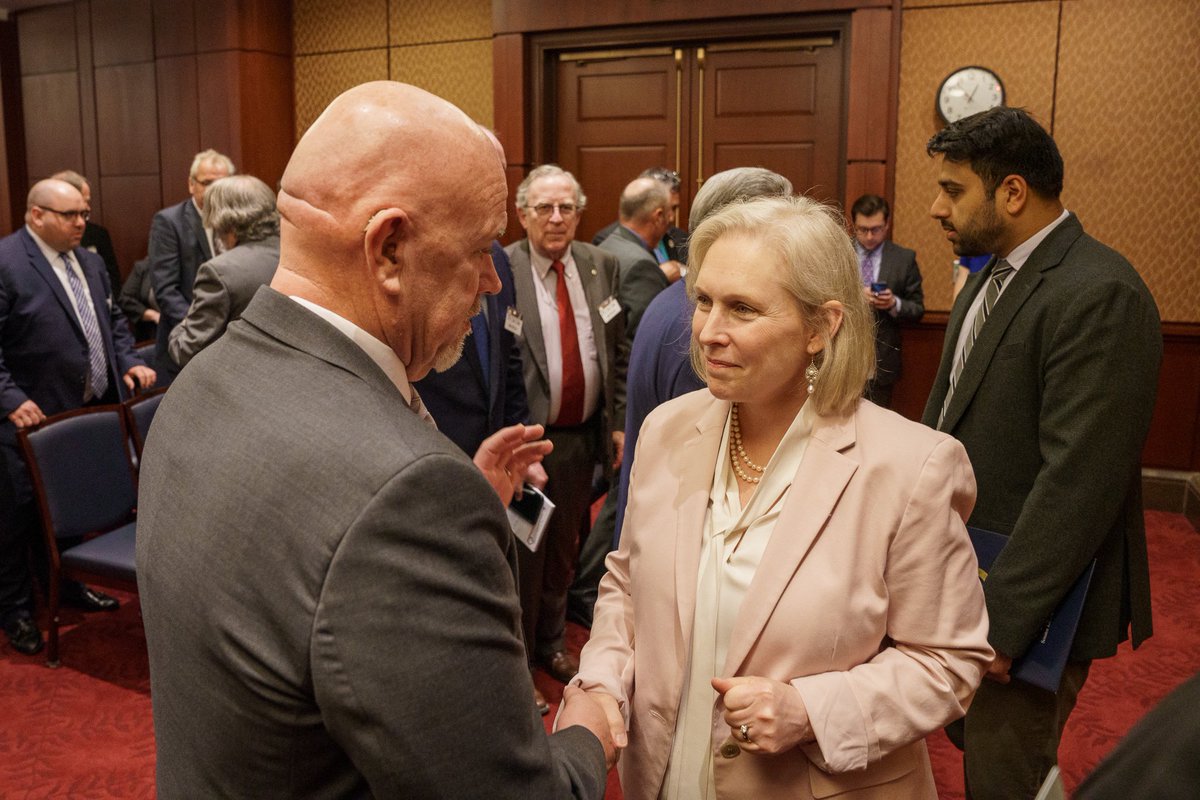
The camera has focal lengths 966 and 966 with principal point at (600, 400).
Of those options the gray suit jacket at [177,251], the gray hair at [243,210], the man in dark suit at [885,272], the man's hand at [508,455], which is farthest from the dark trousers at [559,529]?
the gray suit jacket at [177,251]

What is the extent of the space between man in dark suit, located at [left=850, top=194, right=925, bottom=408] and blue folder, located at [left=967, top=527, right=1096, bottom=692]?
3.41 metres

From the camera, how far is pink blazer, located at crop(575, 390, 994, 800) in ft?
4.56

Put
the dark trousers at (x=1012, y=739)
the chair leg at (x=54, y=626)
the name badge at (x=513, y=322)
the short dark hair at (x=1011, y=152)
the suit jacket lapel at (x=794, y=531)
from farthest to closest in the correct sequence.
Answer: the chair leg at (x=54, y=626) → the name badge at (x=513, y=322) → the short dark hair at (x=1011, y=152) → the dark trousers at (x=1012, y=739) → the suit jacket lapel at (x=794, y=531)

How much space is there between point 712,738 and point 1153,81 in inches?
209

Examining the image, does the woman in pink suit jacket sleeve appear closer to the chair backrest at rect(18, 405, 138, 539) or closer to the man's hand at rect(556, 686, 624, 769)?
the man's hand at rect(556, 686, 624, 769)

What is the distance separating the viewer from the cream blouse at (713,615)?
1469 mm

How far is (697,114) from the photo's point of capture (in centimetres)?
624

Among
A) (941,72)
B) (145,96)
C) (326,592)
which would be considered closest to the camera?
(326,592)

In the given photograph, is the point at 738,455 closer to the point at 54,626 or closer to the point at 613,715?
the point at 613,715

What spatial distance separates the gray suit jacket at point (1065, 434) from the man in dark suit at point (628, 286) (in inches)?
69.0

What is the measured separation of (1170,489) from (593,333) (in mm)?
3731

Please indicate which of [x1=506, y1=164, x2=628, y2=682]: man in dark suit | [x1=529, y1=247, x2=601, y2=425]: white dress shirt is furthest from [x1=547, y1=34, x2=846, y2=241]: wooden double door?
[x1=529, y1=247, x2=601, y2=425]: white dress shirt

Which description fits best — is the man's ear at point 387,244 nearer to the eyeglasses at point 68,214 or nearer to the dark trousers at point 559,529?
the dark trousers at point 559,529

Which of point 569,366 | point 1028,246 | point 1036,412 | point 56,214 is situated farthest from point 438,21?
point 1036,412
